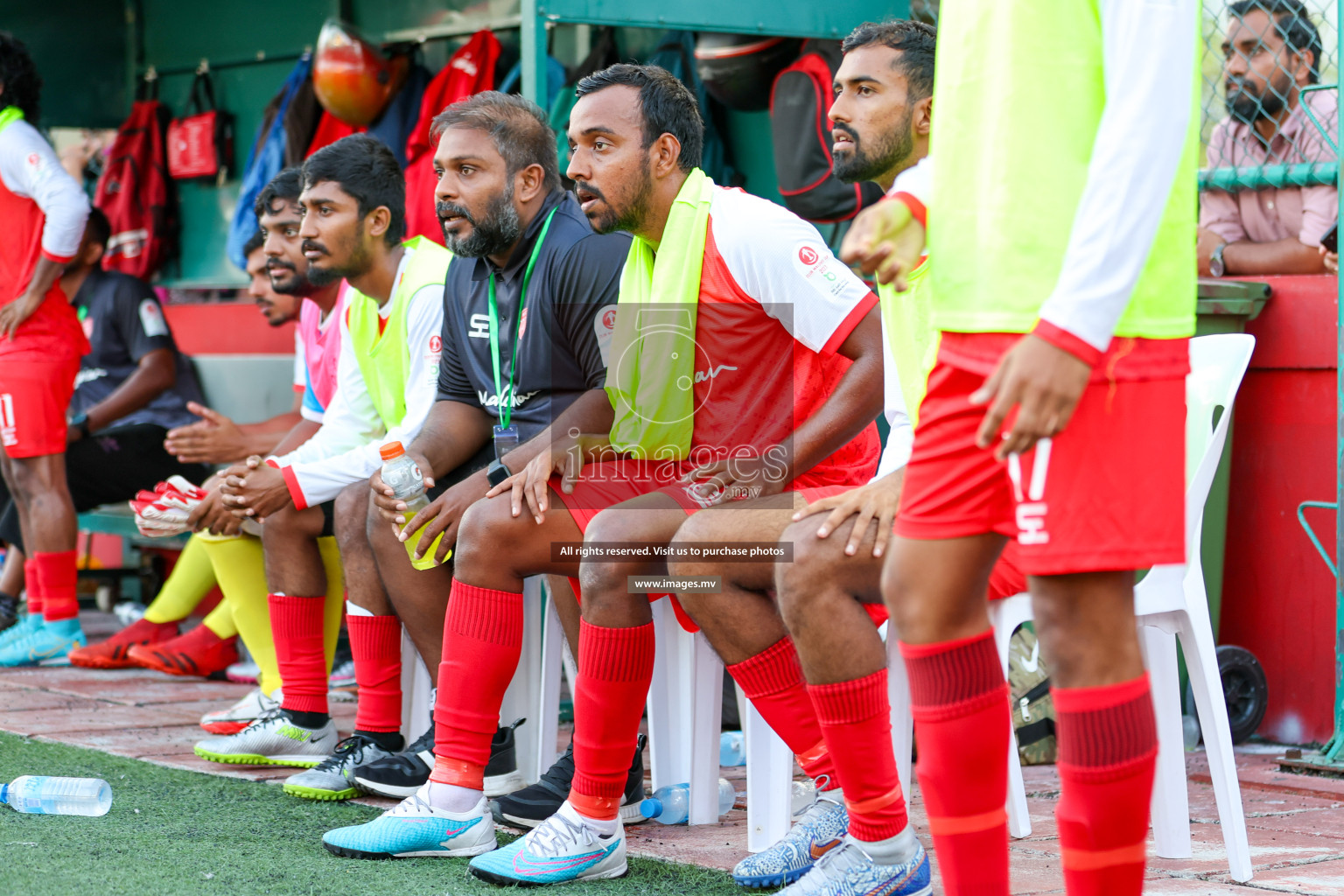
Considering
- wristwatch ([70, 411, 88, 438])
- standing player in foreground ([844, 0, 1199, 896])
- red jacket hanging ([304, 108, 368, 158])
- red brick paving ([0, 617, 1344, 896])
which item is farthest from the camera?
red jacket hanging ([304, 108, 368, 158])

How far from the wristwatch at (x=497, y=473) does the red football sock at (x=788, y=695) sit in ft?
2.24

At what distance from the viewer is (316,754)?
3770mm

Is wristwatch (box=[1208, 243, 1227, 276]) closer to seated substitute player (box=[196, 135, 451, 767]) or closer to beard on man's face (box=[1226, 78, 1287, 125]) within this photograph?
beard on man's face (box=[1226, 78, 1287, 125])

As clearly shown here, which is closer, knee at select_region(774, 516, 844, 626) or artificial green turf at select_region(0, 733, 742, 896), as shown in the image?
knee at select_region(774, 516, 844, 626)

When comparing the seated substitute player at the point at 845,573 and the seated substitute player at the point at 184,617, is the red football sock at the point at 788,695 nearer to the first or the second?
the seated substitute player at the point at 845,573

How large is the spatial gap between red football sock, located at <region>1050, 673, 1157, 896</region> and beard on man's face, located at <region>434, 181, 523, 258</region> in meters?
1.94

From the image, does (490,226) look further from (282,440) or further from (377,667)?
(282,440)

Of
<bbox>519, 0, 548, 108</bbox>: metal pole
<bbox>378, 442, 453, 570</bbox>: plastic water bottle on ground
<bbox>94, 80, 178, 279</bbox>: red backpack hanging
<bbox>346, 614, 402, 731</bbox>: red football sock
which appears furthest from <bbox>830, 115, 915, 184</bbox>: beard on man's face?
<bbox>94, 80, 178, 279</bbox>: red backpack hanging

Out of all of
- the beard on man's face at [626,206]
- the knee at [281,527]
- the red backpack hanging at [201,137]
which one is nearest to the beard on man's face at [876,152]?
the beard on man's face at [626,206]

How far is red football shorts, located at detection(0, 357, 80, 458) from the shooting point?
5.39m

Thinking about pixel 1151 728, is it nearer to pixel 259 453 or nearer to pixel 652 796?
pixel 652 796

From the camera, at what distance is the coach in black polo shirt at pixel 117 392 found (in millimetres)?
5727

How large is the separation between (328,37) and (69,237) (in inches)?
65.7

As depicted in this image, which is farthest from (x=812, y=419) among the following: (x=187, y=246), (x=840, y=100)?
(x=187, y=246)
